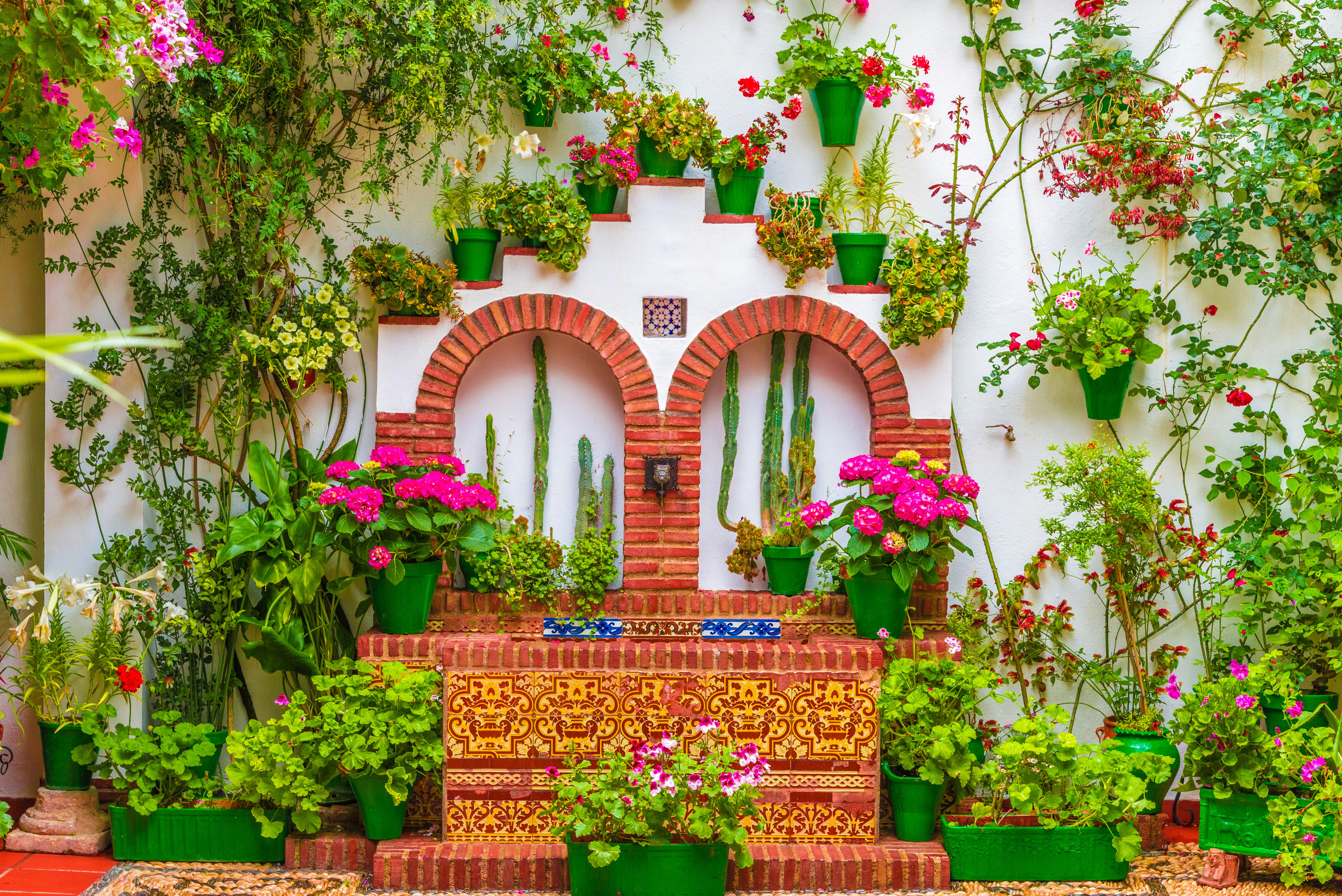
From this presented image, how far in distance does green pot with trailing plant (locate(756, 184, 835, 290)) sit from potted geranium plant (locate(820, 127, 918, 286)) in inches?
4.5

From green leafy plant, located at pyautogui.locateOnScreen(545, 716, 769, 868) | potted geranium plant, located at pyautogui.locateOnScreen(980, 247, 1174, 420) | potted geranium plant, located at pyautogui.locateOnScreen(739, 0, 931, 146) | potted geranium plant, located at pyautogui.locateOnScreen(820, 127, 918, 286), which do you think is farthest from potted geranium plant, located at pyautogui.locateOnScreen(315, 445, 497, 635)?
potted geranium plant, located at pyautogui.locateOnScreen(980, 247, 1174, 420)

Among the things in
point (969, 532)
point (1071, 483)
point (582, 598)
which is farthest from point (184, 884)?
point (1071, 483)

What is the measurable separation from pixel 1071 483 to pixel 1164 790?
1.35 meters

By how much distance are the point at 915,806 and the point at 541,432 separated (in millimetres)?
2319

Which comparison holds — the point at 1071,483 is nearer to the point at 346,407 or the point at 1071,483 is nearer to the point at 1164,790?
the point at 1164,790

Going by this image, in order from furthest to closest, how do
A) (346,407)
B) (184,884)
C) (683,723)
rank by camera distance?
(346,407) < (683,723) < (184,884)

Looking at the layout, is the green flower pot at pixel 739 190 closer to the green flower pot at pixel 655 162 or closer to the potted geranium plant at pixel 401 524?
the green flower pot at pixel 655 162

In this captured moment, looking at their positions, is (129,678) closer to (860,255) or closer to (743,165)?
(743,165)

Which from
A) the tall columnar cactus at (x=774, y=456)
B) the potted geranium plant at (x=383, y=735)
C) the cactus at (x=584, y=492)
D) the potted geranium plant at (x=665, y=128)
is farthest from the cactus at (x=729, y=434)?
the potted geranium plant at (x=383, y=735)

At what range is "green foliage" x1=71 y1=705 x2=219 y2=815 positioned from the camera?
4234 millimetres

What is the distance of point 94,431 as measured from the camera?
4.62 metres

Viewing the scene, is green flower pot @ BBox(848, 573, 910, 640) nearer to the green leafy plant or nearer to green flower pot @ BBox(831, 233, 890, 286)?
the green leafy plant

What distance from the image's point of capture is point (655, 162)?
15.7 feet

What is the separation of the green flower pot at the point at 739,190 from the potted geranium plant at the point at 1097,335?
127cm
